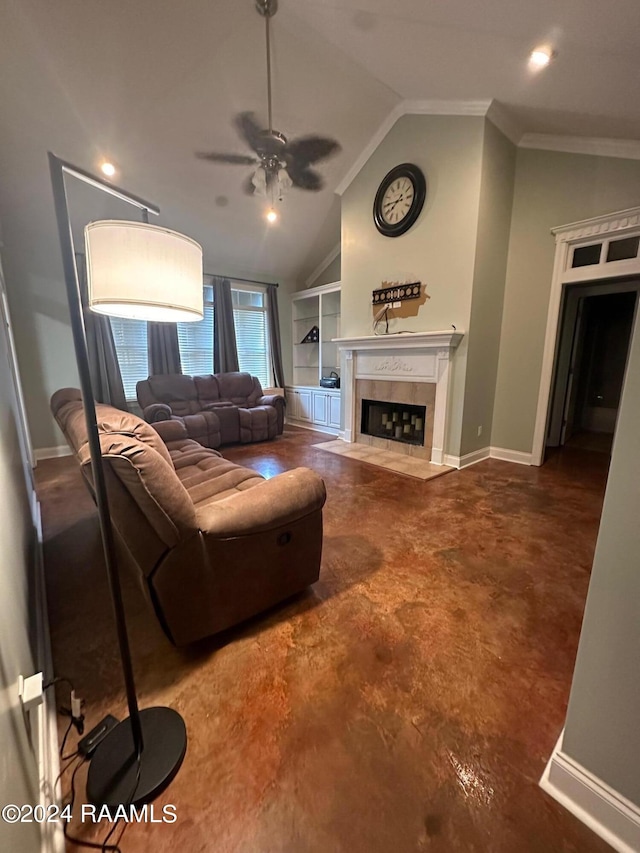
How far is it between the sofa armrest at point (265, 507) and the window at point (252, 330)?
16.3 feet

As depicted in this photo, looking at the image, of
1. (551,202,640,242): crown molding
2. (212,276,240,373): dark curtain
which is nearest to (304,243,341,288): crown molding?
(212,276,240,373): dark curtain

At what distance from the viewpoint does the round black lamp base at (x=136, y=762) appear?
0.98 metres

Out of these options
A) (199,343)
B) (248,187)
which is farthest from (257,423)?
(248,187)

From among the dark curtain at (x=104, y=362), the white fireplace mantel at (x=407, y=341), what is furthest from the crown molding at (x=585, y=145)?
the dark curtain at (x=104, y=362)

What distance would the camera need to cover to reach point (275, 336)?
248 inches

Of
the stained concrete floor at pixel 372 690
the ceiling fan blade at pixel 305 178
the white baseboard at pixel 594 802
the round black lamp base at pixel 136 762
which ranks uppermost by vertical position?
the ceiling fan blade at pixel 305 178

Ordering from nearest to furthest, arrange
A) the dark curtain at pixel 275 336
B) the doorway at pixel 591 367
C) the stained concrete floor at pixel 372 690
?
the stained concrete floor at pixel 372 690, the doorway at pixel 591 367, the dark curtain at pixel 275 336

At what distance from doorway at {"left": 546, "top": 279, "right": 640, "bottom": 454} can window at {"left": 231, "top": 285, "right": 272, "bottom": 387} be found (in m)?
4.57

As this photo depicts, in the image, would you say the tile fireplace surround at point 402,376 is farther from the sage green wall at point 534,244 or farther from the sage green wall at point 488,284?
the sage green wall at point 534,244

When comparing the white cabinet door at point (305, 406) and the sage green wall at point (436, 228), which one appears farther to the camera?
the white cabinet door at point (305, 406)

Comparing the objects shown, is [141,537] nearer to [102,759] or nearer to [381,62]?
[102,759]

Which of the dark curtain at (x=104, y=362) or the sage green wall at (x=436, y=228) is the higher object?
the sage green wall at (x=436, y=228)

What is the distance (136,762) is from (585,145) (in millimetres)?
5147

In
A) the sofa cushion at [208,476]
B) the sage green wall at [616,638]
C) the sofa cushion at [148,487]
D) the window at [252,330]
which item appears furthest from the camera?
the window at [252,330]
